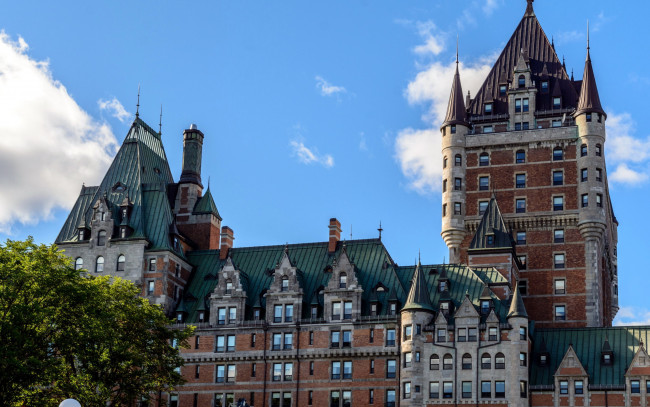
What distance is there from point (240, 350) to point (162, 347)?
15.1m

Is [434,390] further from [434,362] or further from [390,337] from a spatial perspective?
[390,337]

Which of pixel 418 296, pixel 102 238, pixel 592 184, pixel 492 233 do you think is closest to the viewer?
pixel 418 296

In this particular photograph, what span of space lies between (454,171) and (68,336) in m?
51.9

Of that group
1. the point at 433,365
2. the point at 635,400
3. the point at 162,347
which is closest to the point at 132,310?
the point at 162,347

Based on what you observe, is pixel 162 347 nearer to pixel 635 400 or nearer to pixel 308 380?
pixel 308 380

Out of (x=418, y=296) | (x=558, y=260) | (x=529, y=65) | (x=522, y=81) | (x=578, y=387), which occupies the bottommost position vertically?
(x=578, y=387)

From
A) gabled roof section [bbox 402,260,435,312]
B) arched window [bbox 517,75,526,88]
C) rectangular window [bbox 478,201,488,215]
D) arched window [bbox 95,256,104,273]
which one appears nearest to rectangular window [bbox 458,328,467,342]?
gabled roof section [bbox 402,260,435,312]

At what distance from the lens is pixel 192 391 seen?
10819 centimetres

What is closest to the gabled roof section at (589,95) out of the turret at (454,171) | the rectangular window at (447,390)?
the turret at (454,171)

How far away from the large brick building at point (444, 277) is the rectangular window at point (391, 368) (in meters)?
0.13

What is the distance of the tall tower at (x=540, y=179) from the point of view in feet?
380

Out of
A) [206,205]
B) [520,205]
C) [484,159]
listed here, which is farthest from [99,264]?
[520,205]

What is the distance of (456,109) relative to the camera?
124875 mm

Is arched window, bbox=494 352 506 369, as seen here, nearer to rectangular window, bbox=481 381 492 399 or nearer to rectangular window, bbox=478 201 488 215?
rectangular window, bbox=481 381 492 399
